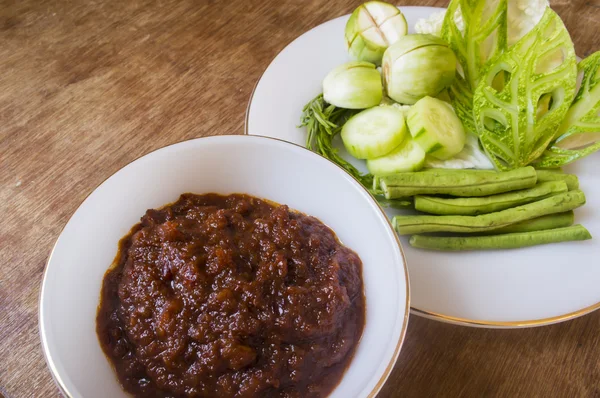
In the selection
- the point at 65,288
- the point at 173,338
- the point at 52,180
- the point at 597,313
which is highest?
the point at 65,288

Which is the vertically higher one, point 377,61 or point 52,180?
point 377,61

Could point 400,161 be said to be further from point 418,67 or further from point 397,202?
point 418,67

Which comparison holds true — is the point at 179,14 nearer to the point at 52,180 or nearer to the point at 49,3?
the point at 49,3

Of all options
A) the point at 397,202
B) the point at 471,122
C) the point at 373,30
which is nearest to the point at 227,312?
the point at 397,202

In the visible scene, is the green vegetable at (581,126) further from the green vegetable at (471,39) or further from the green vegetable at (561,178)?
the green vegetable at (471,39)

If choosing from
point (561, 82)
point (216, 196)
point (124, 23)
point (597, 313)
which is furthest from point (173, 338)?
point (124, 23)

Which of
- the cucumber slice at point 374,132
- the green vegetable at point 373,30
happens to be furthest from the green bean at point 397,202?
the green vegetable at point 373,30

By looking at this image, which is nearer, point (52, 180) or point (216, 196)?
point (216, 196)
